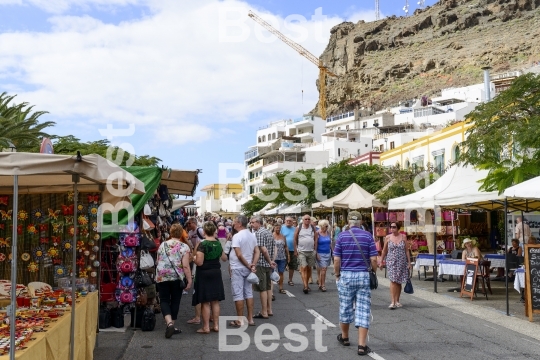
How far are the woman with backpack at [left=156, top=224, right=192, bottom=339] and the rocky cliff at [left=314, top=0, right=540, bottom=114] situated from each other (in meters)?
109

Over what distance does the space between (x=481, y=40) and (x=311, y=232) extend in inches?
4814

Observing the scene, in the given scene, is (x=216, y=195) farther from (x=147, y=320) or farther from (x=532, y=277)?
(x=147, y=320)

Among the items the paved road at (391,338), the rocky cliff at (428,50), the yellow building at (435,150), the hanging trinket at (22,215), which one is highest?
the rocky cliff at (428,50)

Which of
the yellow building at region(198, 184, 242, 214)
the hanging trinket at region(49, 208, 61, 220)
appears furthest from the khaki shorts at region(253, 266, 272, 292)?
the yellow building at region(198, 184, 242, 214)

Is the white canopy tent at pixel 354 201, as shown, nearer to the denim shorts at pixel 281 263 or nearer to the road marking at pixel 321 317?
the denim shorts at pixel 281 263

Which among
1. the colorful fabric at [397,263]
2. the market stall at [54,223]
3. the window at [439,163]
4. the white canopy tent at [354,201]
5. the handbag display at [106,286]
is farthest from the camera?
the window at [439,163]

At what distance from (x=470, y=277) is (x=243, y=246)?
6472 millimetres

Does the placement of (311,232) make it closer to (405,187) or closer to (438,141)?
(405,187)

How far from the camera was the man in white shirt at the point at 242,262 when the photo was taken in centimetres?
989

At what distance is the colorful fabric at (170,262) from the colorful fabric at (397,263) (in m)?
4.68

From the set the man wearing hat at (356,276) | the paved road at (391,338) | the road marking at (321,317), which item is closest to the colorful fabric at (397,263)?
the paved road at (391,338)

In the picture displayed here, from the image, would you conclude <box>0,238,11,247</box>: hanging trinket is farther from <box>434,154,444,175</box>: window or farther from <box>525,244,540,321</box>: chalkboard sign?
<box>434,154,444,175</box>: window

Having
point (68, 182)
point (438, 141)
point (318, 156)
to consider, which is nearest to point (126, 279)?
point (68, 182)

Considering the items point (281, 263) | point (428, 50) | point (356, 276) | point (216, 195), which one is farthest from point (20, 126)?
point (428, 50)
